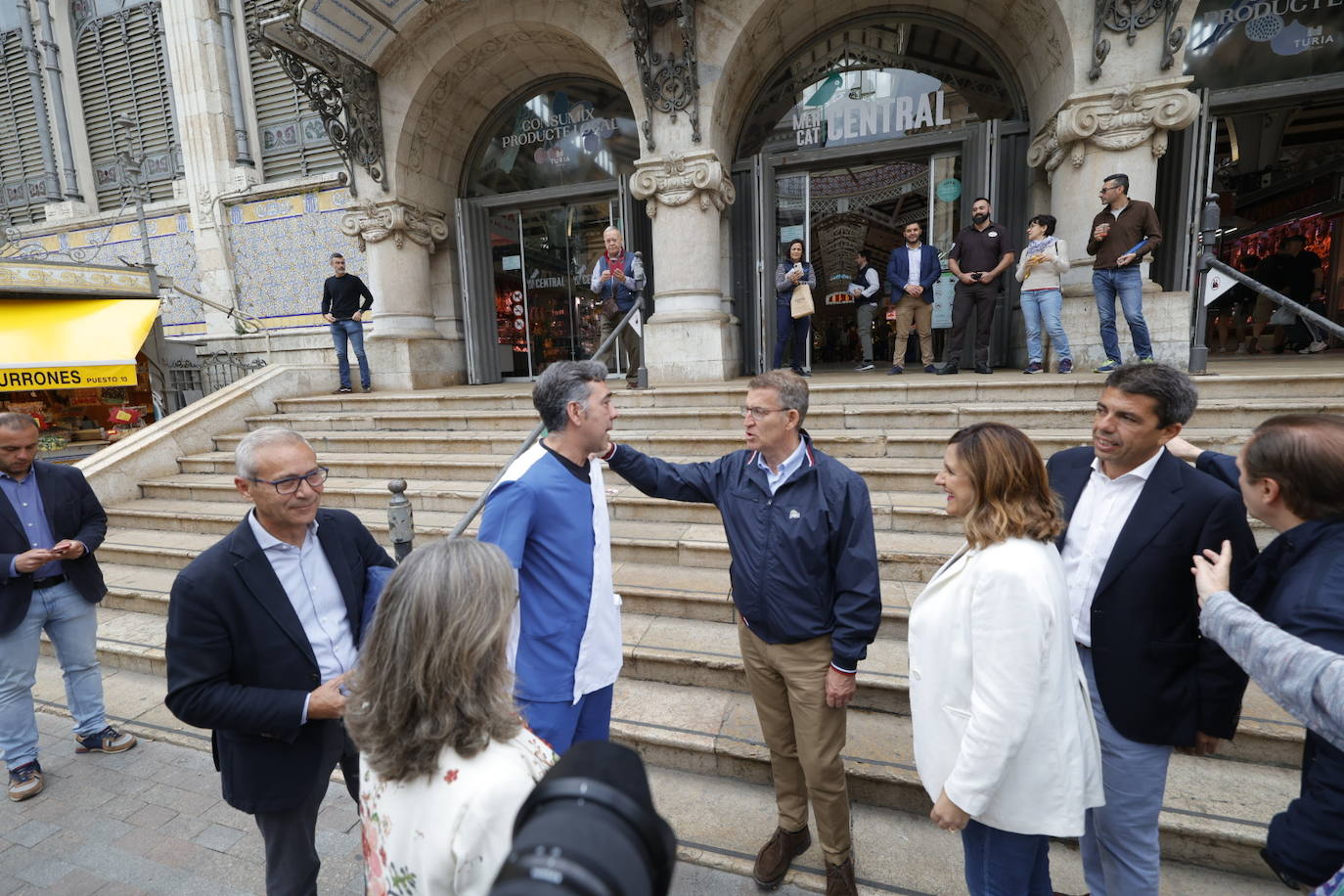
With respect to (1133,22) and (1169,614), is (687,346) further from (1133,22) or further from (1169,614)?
(1169,614)

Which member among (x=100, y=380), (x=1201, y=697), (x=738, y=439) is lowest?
(x=1201, y=697)

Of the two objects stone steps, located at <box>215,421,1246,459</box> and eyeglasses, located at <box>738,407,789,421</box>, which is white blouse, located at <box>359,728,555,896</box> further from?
stone steps, located at <box>215,421,1246,459</box>

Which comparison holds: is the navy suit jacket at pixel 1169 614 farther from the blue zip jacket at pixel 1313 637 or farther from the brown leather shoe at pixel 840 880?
the brown leather shoe at pixel 840 880

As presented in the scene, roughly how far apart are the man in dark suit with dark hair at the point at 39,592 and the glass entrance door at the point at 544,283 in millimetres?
7356

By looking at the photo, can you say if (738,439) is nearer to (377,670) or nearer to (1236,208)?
(377,670)

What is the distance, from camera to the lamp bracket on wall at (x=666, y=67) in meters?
6.83

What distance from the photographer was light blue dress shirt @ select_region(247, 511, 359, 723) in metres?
Result: 1.81

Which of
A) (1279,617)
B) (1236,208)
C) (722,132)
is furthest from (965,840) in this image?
(1236,208)

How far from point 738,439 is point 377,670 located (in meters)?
4.34

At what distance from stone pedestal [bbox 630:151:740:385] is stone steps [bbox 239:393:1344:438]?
4.35ft

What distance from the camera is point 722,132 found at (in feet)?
24.6

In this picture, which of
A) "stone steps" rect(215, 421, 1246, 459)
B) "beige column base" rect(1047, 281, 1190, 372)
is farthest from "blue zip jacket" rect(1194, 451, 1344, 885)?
"beige column base" rect(1047, 281, 1190, 372)

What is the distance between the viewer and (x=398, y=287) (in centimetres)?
897

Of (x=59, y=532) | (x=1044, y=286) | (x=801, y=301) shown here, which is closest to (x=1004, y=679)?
(x=59, y=532)
